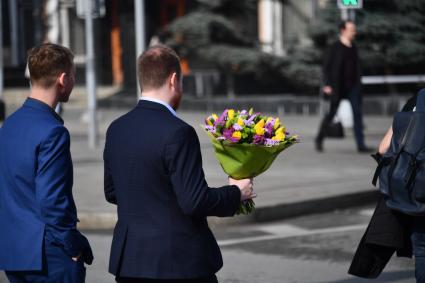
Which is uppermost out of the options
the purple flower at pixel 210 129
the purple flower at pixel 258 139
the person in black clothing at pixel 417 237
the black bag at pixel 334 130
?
the purple flower at pixel 210 129

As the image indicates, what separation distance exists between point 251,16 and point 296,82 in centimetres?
644

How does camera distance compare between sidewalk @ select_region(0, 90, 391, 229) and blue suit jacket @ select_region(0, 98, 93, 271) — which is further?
sidewalk @ select_region(0, 90, 391, 229)

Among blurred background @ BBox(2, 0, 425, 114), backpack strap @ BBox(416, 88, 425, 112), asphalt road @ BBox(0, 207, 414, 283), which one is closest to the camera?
backpack strap @ BBox(416, 88, 425, 112)

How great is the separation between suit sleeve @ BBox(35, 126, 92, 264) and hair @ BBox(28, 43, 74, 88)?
0.23 metres

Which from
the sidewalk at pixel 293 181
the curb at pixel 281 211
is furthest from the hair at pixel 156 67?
the sidewalk at pixel 293 181

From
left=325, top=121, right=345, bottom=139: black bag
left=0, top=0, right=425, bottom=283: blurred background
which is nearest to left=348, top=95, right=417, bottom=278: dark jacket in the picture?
left=0, top=0, right=425, bottom=283: blurred background

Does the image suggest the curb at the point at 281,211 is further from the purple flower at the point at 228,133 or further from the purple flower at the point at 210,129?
the purple flower at the point at 228,133

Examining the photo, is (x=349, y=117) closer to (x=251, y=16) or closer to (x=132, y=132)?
(x=251, y=16)

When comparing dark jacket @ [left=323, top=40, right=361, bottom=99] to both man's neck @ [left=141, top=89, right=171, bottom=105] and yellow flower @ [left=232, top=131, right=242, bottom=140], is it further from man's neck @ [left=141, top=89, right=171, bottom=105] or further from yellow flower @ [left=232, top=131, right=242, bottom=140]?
man's neck @ [left=141, top=89, right=171, bottom=105]

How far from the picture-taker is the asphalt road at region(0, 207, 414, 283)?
24.3ft

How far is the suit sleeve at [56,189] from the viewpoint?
4047mm

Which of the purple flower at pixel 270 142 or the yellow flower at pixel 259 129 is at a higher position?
the yellow flower at pixel 259 129

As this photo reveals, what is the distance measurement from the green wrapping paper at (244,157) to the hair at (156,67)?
1.32ft

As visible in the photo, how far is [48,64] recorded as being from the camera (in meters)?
4.18
